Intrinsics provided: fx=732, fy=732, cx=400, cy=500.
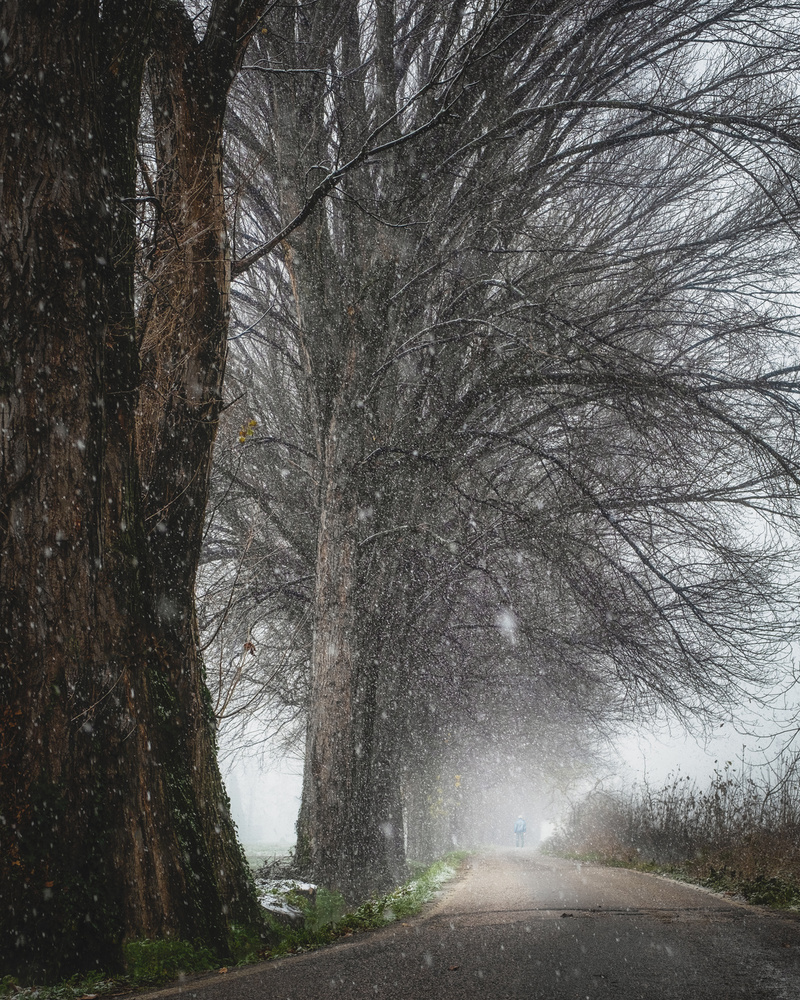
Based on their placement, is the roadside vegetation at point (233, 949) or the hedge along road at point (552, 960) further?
the roadside vegetation at point (233, 949)

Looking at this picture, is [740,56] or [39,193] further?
[740,56]

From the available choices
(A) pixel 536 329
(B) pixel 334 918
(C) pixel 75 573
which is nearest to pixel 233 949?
(B) pixel 334 918

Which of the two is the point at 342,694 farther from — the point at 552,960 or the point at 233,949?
the point at 552,960

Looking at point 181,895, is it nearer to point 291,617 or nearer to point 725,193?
point 291,617

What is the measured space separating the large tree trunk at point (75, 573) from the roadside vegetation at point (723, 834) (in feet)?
18.7

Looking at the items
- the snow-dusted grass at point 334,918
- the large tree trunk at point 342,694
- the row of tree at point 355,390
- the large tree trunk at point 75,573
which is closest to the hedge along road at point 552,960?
the snow-dusted grass at point 334,918

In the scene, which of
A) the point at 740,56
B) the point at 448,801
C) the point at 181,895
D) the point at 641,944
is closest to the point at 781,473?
the point at 740,56

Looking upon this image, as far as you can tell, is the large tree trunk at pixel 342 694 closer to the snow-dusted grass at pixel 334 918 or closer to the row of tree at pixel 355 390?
the row of tree at pixel 355 390

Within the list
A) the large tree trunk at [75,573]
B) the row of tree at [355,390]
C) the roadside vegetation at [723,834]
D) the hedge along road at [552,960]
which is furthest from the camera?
the roadside vegetation at [723,834]

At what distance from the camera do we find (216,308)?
5.62 m

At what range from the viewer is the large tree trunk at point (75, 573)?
12.6ft

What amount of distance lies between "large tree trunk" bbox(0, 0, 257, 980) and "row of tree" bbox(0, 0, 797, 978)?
0.02 m

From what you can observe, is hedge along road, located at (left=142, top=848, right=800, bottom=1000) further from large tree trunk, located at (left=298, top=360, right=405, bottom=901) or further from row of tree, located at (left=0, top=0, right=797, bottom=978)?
large tree trunk, located at (left=298, top=360, right=405, bottom=901)

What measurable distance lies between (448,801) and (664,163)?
2631cm
